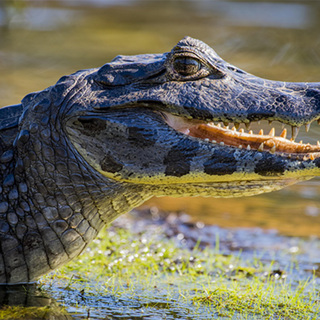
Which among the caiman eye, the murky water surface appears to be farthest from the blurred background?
the caiman eye

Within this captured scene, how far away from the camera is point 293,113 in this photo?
3.21 m

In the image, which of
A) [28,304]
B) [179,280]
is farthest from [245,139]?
[28,304]

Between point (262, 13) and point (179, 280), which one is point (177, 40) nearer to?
point (262, 13)

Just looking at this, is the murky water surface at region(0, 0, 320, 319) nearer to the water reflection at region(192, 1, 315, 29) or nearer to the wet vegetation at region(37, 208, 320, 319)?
the water reflection at region(192, 1, 315, 29)

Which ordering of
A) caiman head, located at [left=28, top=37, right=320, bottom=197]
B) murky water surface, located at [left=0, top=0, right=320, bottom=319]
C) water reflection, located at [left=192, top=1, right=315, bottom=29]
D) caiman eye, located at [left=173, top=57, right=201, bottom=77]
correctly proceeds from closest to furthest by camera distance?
1. caiman head, located at [left=28, top=37, right=320, bottom=197]
2. caiman eye, located at [left=173, top=57, right=201, bottom=77]
3. murky water surface, located at [left=0, top=0, right=320, bottom=319]
4. water reflection, located at [left=192, top=1, right=315, bottom=29]

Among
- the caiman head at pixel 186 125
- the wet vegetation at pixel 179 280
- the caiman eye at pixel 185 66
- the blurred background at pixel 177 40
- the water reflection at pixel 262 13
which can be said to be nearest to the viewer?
the caiman head at pixel 186 125

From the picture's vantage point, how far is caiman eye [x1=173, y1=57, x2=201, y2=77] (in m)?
3.37

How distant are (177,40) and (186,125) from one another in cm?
856

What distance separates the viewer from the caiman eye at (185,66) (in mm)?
3369

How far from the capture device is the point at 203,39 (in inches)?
457

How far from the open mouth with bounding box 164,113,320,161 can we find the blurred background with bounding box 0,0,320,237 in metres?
2.38

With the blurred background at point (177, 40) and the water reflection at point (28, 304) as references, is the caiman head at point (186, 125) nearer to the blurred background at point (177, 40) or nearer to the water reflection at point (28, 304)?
the water reflection at point (28, 304)

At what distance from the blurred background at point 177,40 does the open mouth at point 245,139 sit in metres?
2.38

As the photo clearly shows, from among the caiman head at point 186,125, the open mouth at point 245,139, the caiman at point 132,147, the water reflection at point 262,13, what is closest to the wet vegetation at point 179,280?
the caiman at point 132,147
